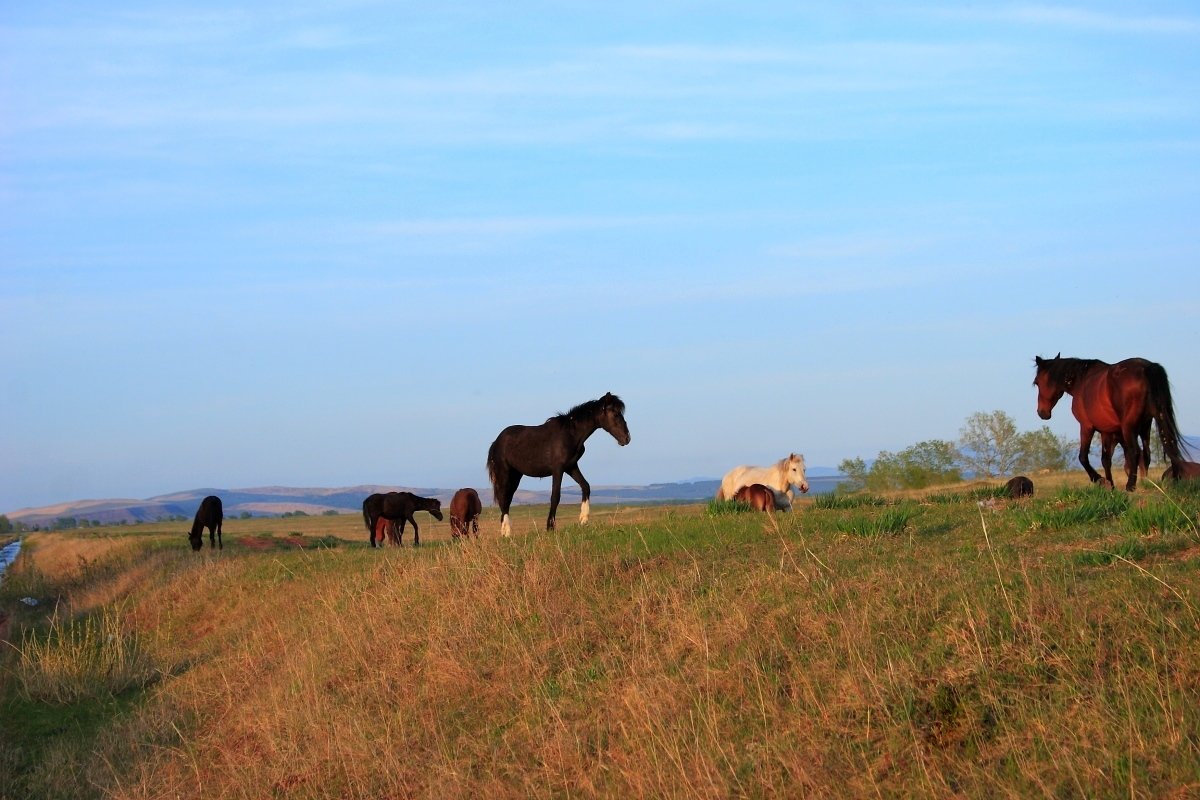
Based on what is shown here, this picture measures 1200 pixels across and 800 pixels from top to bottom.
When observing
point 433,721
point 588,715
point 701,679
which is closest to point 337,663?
point 433,721

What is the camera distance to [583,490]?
1766 centimetres

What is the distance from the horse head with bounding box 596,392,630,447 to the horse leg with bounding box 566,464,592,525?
2.79 feet

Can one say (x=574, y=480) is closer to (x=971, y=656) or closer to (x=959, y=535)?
(x=959, y=535)

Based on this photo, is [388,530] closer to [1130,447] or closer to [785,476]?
[785,476]

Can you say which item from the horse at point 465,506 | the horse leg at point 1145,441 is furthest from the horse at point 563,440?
the horse leg at point 1145,441

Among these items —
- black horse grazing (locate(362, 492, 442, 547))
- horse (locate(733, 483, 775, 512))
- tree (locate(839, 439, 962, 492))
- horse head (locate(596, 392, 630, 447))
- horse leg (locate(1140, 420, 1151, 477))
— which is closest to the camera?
horse leg (locate(1140, 420, 1151, 477))

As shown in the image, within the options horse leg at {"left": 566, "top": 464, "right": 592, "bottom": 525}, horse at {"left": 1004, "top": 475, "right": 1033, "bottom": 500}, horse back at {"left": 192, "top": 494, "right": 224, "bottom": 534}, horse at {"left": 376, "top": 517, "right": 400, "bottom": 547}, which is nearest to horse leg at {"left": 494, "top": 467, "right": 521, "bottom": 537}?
horse leg at {"left": 566, "top": 464, "right": 592, "bottom": 525}

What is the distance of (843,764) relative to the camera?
237 inches

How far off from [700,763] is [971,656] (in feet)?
5.62

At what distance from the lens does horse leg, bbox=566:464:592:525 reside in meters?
17.2

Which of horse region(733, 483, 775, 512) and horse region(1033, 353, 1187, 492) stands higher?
horse region(1033, 353, 1187, 492)

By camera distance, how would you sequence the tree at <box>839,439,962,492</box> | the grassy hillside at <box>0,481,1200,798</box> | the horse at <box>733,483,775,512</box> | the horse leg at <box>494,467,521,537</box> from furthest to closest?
the tree at <box>839,439,962,492</box> < the horse leg at <box>494,467,521,537</box> < the horse at <box>733,483,775,512</box> < the grassy hillside at <box>0,481,1200,798</box>

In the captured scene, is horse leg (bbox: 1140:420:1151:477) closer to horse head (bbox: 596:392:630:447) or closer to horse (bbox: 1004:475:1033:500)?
horse (bbox: 1004:475:1033:500)

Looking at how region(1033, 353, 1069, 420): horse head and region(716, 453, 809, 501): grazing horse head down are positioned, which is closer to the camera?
region(1033, 353, 1069, 420): horse head
